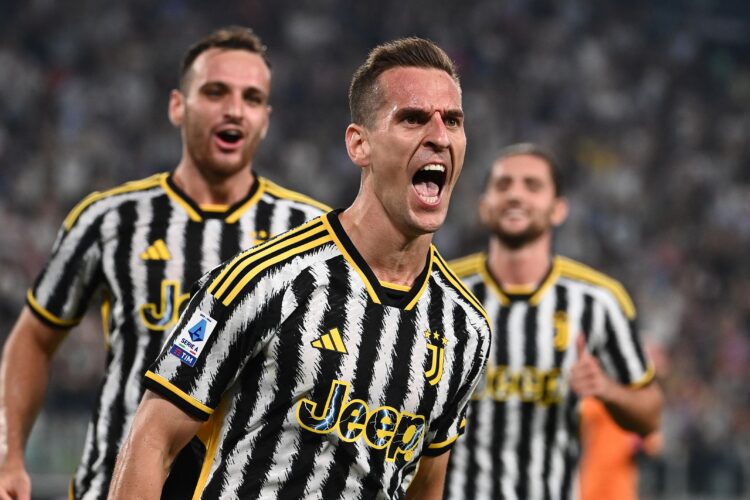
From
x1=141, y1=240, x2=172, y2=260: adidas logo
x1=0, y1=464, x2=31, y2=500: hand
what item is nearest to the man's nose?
x1=141, y1=240, x2=172, y2=260: adidas logo

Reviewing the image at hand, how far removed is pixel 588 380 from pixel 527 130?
11129 millimetres

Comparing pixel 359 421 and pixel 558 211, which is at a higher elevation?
pixel 558 211

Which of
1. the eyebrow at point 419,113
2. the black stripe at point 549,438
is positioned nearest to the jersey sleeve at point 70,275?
the eyebrow at point 419,113

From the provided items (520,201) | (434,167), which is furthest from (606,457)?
(434,167)

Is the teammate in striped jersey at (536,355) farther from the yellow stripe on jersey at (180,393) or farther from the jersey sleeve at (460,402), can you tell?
the yellow stripe on jersey at (180,393)

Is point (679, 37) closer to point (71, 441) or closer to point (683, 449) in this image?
point (683, 449)

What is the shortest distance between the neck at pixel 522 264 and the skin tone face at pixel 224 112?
5.01 ft

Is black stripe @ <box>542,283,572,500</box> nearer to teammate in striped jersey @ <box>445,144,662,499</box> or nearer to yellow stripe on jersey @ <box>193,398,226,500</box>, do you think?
teammate in striped jersey @ <box>445,144,662,499</box>

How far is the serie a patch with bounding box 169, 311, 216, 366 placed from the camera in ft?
8.55

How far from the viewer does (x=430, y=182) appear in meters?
2.81

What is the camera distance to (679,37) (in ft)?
56.9

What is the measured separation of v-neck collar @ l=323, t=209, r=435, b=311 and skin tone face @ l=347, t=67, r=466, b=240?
0.10 m

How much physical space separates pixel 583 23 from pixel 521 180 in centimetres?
1216

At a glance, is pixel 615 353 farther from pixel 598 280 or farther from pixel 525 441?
pixel 525 441
